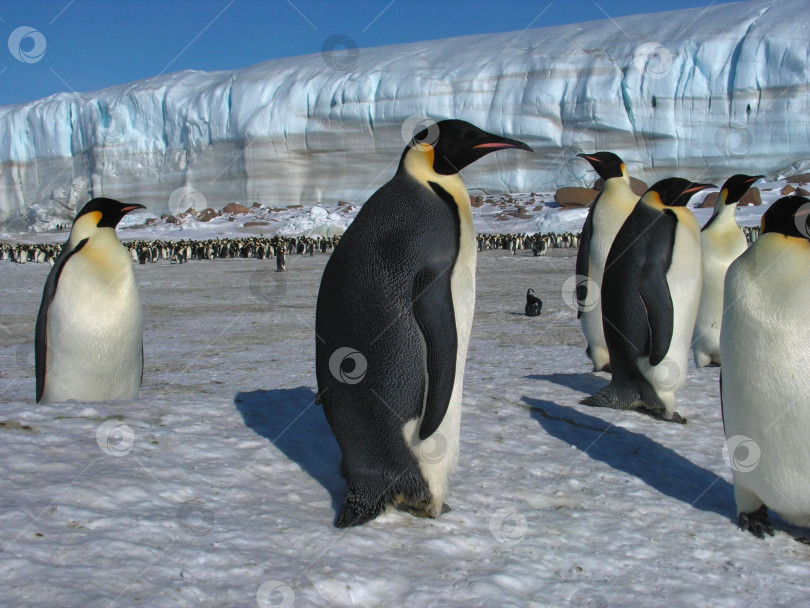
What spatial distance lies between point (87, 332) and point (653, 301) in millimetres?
3080

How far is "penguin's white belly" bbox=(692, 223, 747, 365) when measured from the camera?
6.33 metres

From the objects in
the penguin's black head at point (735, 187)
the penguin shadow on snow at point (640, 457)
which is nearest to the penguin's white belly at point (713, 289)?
the penguin's black head at point (735, 187)

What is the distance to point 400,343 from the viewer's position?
2.46 meters

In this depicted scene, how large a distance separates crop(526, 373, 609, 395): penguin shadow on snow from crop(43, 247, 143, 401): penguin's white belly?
2.56 m

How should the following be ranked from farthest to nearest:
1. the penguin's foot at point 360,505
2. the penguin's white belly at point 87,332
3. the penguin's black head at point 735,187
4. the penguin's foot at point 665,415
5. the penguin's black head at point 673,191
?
the penguin's black head at point 735,187 → the penguin's black head at point 673,191 → the penguin's foot at point 665,415 → the penguin's white belly at point 87,332 → the penguin's foot at point 360,505

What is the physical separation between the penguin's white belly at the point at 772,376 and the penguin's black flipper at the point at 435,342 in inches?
43.5

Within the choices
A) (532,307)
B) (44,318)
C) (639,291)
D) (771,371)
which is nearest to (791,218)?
(771,371)

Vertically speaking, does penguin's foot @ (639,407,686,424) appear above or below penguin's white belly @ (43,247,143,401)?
below

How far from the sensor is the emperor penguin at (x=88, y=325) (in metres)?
3.97

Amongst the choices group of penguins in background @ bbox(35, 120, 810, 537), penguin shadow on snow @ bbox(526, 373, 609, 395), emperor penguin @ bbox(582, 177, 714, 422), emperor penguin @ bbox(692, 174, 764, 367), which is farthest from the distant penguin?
group of penguins in background @ bbox(35, 120, 810, 537)

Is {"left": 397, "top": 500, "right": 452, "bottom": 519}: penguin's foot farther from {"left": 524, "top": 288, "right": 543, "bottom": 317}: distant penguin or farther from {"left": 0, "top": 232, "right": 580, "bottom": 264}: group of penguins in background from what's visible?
{"left": 0, "top": 232, "right": 580, "bottom": 264}: group of penguins in background

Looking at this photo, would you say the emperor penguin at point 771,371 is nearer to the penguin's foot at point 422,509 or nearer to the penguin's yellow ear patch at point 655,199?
the penguin's foot at point 422,509

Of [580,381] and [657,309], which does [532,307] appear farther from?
[657,309]

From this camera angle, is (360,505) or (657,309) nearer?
(360,505)
